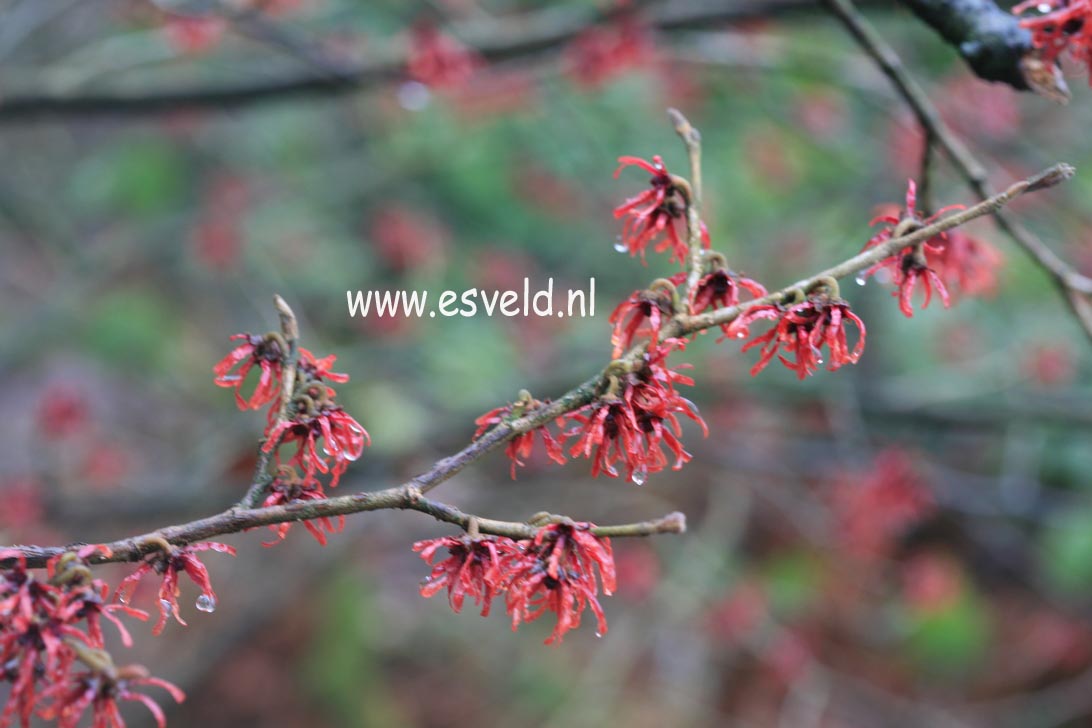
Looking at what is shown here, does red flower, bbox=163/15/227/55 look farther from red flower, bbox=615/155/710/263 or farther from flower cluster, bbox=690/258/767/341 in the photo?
flower cluster, bbox=690/258/767/341

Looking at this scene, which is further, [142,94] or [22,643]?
[142,94]

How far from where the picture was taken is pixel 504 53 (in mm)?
2680

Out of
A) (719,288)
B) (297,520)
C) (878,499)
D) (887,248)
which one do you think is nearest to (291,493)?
(297,520)

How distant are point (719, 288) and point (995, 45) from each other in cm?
57

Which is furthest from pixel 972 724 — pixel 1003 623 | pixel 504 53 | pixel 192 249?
pixel 192 249

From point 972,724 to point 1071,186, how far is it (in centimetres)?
263

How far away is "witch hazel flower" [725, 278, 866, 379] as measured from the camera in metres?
0.89

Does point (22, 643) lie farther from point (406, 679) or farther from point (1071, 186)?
point (406, 679)

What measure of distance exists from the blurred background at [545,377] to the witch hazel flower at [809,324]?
2.23 meters

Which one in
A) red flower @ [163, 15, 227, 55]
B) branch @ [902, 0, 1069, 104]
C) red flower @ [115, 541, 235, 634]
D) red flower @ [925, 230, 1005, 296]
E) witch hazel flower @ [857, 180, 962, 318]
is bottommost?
red flower @ [115, 541, 235, 634]

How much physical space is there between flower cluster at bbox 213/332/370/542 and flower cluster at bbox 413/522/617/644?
0.13m

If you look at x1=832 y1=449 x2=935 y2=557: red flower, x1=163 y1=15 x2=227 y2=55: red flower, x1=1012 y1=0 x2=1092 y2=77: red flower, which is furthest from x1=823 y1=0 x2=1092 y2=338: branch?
x1=163 y1=15 x2=227 y2=55: red flower

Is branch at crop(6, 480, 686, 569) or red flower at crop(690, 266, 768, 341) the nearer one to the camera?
branch at crop(6, 480, 686, 569)

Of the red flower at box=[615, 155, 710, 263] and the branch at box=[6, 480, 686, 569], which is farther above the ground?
the red flower at box=[615, 155, 710, 263]
